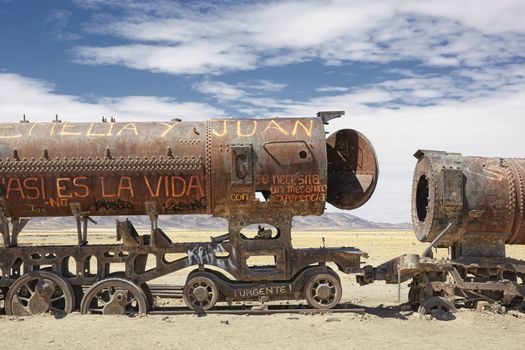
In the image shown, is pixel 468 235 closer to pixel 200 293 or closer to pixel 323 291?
pixel 323 291

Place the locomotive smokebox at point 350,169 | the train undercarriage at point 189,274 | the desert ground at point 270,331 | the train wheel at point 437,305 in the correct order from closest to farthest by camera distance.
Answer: the desert ground at point 270,331
the train undercarriage at point 189,274
the train wheel at point 437,305
the locomotive smokebox at point 350,169

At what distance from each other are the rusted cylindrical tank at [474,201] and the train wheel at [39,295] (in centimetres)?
805

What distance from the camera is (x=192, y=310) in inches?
427

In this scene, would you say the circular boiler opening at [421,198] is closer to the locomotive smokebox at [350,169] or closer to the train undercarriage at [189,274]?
the locomotive smokebox at [350,169]

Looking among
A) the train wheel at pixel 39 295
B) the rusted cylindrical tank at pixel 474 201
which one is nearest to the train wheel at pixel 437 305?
the rusted cylindrical tank at pixel 474 201

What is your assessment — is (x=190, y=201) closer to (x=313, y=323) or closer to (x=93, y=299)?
(x=93, y=299)

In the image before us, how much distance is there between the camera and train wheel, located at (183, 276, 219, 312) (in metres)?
10.7

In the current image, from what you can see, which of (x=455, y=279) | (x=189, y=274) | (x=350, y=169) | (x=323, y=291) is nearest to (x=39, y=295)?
(x=189, y=274)

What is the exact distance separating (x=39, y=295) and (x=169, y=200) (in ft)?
11.1

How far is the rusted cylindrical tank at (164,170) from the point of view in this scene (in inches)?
432

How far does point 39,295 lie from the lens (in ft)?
35.6

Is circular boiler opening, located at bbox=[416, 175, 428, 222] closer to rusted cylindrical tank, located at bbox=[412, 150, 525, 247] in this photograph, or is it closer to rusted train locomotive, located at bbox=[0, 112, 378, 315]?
rusted cylindrical tank, located at bbox=[412, 150, 525, 247]

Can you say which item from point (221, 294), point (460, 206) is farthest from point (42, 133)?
point (460, 206)

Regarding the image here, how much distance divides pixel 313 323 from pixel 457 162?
495cm
